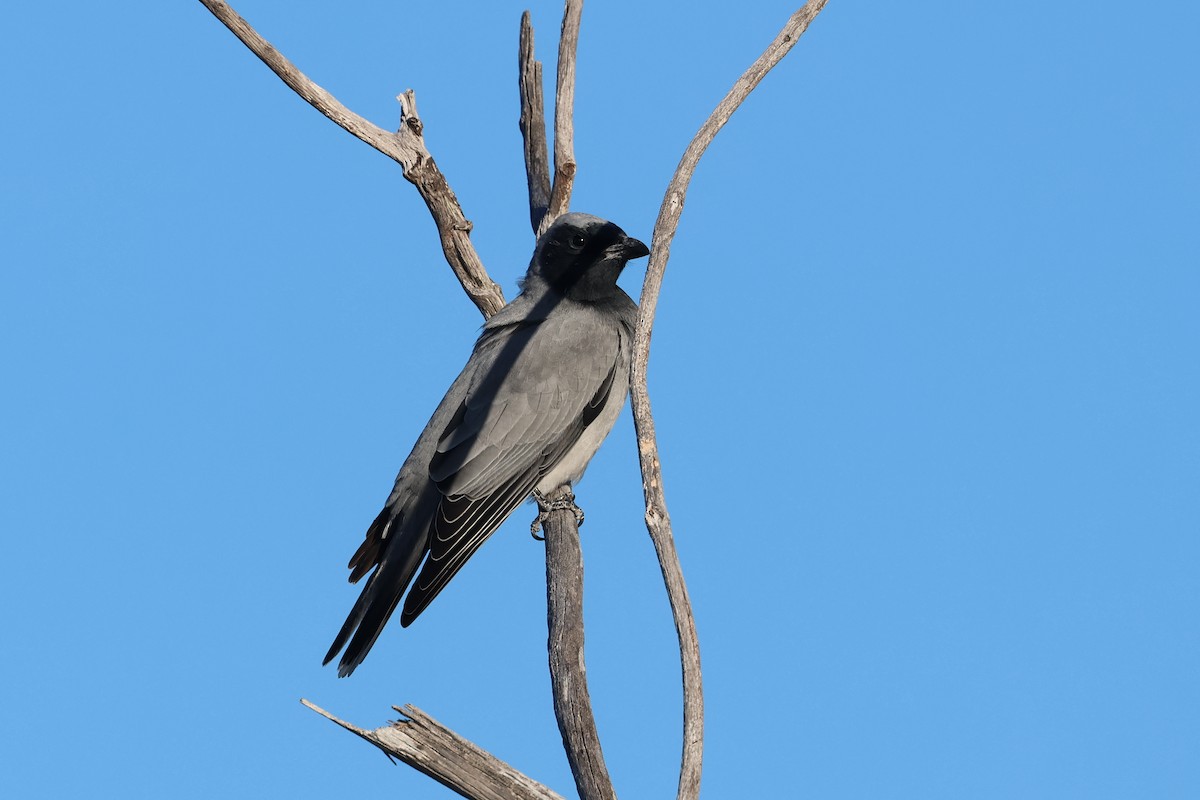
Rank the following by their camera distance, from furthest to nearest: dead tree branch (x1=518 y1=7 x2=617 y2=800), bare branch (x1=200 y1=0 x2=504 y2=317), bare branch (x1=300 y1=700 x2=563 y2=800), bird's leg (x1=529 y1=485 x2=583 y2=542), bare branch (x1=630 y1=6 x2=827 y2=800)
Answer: bird's leg (x1=529 y1=485 x2=583 y2=542)
bare branch (x1=200 y1=0 x2=504 y2=317)
dead tree branch (x1=518 y1=7 x2=617 y2=800)
bare branch (x1=630 y1=6 x2=827 y2=800)
bare branch (x1=300 y1=700 x2=563 y2=800)

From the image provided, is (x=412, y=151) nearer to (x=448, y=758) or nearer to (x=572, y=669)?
(x=572, y=669)

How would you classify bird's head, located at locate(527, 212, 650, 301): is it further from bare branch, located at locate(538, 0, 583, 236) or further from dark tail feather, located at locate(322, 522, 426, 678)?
dark tail feather, located at locate(322, 522, 426, 678)

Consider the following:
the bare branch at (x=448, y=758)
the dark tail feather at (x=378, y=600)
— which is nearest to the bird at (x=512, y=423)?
the dark tail feather at (x=378, y=600)

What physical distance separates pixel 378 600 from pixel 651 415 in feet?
6.28

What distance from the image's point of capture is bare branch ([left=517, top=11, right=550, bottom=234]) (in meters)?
7.32

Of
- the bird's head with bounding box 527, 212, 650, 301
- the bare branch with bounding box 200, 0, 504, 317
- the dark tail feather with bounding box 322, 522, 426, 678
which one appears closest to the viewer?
the dark tail feather with bounding box 322, 522, 426, 678

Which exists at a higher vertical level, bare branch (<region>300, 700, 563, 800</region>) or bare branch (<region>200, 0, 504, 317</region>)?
bare branch (<region>200, 0, 504, 317</region>)

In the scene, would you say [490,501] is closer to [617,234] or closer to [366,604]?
[366,604]

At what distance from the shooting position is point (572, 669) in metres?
5.19

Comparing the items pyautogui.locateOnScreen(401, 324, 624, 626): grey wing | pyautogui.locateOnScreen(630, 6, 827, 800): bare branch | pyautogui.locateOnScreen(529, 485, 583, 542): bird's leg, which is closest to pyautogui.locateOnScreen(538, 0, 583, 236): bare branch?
pyautogui.locateOnScreen(401, 324, 624, 626): grey wing

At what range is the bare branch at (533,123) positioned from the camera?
7.32 m

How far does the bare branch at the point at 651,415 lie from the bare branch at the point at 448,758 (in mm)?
596

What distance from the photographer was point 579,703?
5.05 metres

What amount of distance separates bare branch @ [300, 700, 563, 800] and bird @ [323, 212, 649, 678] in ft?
5.06
